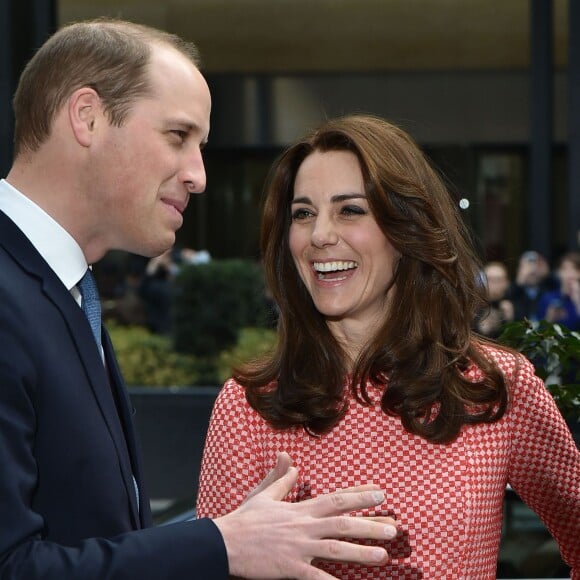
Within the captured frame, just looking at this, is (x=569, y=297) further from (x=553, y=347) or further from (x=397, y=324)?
(x=397, y=324)

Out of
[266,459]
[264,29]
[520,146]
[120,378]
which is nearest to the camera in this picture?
[120,378]

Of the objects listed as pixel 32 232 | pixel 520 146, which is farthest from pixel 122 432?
pixel 520 146

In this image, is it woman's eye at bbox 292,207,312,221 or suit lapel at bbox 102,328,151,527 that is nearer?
suit lapel at bbox 102,328,151,527

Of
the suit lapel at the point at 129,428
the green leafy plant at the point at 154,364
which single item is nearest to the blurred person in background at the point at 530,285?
the green leafy plant at the point at 154,364

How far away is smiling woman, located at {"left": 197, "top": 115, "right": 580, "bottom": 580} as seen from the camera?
2.32 meters

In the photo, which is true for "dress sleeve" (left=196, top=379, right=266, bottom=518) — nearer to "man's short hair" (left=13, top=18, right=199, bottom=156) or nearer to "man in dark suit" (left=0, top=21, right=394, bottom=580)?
"man in dark suit" (left=0, top=21, right=394, bottom=580)

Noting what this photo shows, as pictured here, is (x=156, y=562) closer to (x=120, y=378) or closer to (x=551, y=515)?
(x=120, y=378)

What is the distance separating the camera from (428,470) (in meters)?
2.33

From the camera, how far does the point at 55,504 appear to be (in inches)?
58.8

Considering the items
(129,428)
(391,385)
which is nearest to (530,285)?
(391,385)

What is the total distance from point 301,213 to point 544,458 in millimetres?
723

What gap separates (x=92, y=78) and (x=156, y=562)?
663mm

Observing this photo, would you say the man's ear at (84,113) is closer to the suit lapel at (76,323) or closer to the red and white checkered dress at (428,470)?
the suit lapel at (76,323)

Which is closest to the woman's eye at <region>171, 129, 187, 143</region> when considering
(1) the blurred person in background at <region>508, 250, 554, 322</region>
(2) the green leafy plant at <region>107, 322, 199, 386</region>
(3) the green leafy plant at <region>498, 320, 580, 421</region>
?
(3) the green leafy plant at <region>498, 320, 580, 421</region>
